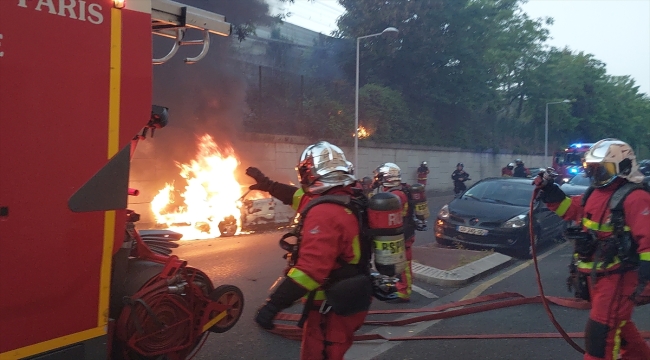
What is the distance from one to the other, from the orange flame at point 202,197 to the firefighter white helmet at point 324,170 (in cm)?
956

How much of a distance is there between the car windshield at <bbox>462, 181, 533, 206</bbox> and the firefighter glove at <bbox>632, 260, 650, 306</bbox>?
6.79 meters

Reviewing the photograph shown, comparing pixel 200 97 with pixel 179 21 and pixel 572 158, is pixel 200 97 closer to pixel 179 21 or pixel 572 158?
pixel 179 21

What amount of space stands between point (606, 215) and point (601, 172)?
320 mm

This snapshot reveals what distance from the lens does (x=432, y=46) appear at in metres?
28.1

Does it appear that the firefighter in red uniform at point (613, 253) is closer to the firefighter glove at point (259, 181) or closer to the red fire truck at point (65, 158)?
the firefighter glove at point (259, 181)

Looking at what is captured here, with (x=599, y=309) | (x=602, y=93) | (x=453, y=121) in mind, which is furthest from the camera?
(x=602, y=93)

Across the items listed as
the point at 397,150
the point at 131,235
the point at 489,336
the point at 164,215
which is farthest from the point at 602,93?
the point at 131,235

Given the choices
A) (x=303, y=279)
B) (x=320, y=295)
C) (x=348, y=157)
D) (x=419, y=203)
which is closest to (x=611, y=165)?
(x=320, y=295)

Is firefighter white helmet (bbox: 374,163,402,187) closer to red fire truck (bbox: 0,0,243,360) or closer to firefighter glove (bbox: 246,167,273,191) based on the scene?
firefighter glove (bbox: 246,167,273,191)

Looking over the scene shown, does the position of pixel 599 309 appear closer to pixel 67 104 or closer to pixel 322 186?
pixel 322 186

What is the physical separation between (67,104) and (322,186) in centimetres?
142

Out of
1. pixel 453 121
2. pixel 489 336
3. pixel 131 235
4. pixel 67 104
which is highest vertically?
pixel 453 121

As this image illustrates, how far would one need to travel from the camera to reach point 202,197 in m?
14.1

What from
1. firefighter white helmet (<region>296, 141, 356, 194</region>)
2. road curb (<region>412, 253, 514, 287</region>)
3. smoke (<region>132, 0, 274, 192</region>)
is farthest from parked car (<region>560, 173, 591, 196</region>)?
firefighter white helmet (<region>296, 141, 356, 194</region>)
